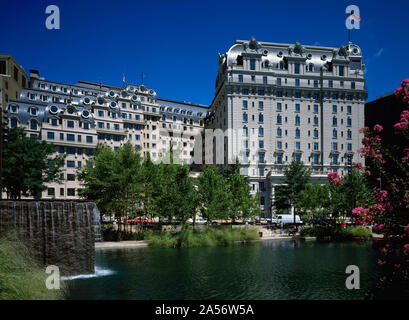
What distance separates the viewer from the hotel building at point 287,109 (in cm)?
6438

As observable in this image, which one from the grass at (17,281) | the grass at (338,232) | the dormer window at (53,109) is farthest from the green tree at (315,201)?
the dormer window at (53,109)

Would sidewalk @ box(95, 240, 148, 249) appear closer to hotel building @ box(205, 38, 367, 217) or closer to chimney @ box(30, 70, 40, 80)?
hotel building @ box(205, 38, 367, 217)

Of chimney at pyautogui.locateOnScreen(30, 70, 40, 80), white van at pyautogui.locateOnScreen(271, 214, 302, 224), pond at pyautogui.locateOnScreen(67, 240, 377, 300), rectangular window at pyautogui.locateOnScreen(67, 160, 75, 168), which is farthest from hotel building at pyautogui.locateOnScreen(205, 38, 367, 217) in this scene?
chimney at pyautogui.locateOnScreen(30, 70, 40, 80)

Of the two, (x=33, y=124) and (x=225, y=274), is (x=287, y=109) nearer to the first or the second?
(x=33, y=124)

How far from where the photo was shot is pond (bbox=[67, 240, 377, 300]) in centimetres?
1656

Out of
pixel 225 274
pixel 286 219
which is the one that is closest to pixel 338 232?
pixel 286 219

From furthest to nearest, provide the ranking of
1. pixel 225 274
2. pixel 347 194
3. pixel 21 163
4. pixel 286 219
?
1. pixel 286 219
2. pixel 347 194
3. pixel 21 163
4. pixel 225 274

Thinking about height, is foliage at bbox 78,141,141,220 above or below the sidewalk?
above

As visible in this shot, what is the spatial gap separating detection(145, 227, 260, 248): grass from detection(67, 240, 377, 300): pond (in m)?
1.63

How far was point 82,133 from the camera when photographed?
64.5 meters

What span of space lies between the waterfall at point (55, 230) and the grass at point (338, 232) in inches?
1120

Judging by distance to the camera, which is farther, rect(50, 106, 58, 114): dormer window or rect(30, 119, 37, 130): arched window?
rect(30, 119, 37, 130): arched window

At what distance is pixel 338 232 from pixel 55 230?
108ft

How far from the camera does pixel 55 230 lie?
20.4m
